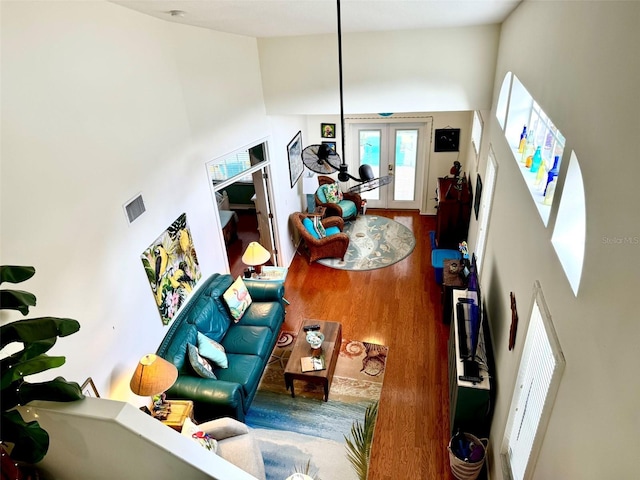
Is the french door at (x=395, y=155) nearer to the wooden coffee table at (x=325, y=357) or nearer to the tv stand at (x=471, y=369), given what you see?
the wooden coffee table at (x=325, y=357)

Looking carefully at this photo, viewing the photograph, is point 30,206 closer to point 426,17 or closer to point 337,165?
point 337,165

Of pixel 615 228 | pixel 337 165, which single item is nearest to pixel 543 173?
pixel 615 228

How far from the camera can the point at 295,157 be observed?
7.32 metres

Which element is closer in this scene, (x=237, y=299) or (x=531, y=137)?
(x=531, y=137)

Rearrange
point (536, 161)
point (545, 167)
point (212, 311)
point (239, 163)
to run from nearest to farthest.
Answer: point (545, 167), point (536, 161), point (212, 311), point (239, 163)

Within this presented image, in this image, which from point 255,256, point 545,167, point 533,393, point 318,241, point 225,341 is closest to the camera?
point 533,393

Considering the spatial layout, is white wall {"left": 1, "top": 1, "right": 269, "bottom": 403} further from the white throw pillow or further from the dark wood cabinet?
the dark wood cabinet

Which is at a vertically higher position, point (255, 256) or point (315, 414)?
point (255, 256)

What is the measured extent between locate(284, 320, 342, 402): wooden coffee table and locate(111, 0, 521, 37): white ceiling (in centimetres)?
337

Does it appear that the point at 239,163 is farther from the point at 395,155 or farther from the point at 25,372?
the point at 25,372

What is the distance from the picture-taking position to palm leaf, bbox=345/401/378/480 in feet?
12.3

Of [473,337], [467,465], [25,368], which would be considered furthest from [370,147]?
[25,368]

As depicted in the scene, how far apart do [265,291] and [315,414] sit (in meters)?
1.74

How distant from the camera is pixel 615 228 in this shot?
4.64 ft
